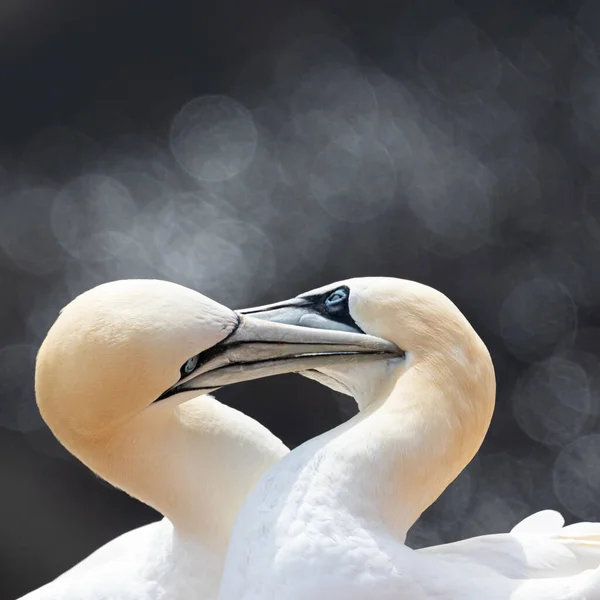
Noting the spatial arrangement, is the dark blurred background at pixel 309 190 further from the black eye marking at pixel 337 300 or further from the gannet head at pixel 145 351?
the gannet head at pixel 145 351

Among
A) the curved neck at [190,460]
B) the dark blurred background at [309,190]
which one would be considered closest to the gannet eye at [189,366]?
the curved neck at [190,460]

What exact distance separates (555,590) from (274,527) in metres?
0.75

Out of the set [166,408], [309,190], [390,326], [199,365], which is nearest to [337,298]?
[390,326]

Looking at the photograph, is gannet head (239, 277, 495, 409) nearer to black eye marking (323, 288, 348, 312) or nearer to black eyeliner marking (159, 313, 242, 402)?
black eye marking (323, 288, 348, 312)

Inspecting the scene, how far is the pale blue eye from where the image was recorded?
3.55m

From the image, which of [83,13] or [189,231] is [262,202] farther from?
[83,13]

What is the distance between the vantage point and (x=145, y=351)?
3418 millimetres

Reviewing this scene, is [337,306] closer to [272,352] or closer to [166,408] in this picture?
[272,352]

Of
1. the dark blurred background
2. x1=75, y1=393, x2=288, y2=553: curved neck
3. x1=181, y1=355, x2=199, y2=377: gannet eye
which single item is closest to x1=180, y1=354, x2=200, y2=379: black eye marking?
x1=181, y1=355, x2=199, y2=377: gannet eye

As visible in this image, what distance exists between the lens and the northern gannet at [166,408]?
3.41 meters

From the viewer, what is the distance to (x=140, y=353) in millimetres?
3412

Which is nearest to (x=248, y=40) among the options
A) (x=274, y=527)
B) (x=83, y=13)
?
(x=83, y=13)

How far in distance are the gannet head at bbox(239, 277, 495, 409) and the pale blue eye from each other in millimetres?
312

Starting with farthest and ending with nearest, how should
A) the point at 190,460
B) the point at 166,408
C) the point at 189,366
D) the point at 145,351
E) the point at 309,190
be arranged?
1. the point at 309,190
2. the point at 190,460
3. the point at 166,408
4. the point at 189,366
5. the point at 145,351
